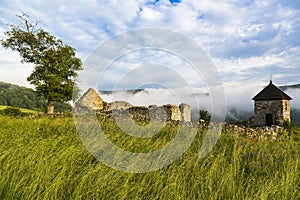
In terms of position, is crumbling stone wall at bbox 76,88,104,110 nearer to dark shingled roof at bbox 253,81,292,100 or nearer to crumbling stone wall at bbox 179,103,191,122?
crumbling stone wall at bbox 179,103,191,122

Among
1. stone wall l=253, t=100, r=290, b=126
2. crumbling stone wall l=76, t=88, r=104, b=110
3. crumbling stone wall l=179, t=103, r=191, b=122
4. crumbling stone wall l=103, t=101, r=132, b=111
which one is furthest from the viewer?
stone wall l=253, t=100, r=290, b=126

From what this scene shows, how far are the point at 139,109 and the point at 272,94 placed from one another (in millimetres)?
21762

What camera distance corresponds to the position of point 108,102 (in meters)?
19.6

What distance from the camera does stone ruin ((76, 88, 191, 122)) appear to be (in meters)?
14.6

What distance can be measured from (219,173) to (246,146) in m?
2.16

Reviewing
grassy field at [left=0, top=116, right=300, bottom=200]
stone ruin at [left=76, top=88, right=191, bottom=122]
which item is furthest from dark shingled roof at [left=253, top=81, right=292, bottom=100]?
grassy field at [left=0, top=116, right=300, bottom=200]

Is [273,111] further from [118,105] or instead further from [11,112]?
[11,112]

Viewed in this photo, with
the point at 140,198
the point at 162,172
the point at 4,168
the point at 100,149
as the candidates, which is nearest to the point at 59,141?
the point at 100,149

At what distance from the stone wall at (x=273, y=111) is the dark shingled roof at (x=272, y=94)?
0.42 metres

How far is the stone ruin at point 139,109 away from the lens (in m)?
14.6

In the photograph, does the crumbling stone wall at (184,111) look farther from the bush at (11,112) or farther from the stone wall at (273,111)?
the stone wall at (273,111)

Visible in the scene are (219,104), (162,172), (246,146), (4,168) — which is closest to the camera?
(4,168)

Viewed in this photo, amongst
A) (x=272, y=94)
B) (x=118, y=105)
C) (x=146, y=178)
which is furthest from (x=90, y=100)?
(x=272, y=94)

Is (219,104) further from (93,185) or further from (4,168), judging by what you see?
(4,168)
